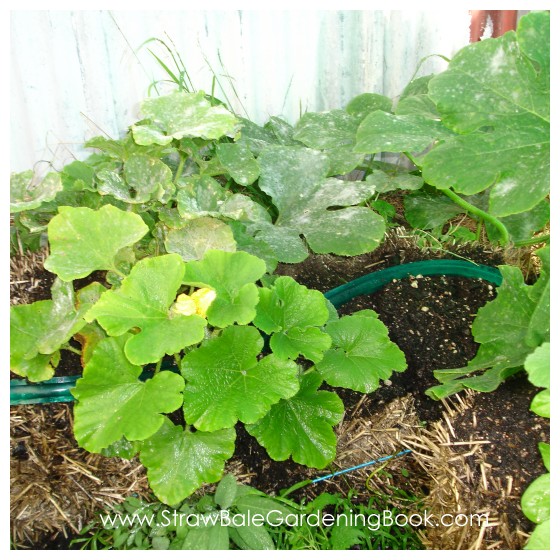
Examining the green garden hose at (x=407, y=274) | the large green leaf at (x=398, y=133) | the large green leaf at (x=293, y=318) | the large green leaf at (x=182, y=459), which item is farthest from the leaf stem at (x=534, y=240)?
the large green leaf at (x=182, y=459)

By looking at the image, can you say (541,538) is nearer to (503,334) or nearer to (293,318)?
(503,334)

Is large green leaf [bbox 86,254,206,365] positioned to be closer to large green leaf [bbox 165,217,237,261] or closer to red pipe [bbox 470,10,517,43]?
large green leaf [bbox 165,217,237,261]

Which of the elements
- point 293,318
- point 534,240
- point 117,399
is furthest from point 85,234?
point 534,240

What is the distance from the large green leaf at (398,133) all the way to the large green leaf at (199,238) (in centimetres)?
38

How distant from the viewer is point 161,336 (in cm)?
113

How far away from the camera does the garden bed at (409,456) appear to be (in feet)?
4.01

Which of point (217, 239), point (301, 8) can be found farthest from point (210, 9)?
point (217, 239)

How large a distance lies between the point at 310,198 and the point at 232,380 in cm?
61

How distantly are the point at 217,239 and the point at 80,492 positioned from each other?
634 millimetres

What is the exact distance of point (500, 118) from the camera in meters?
1.33
